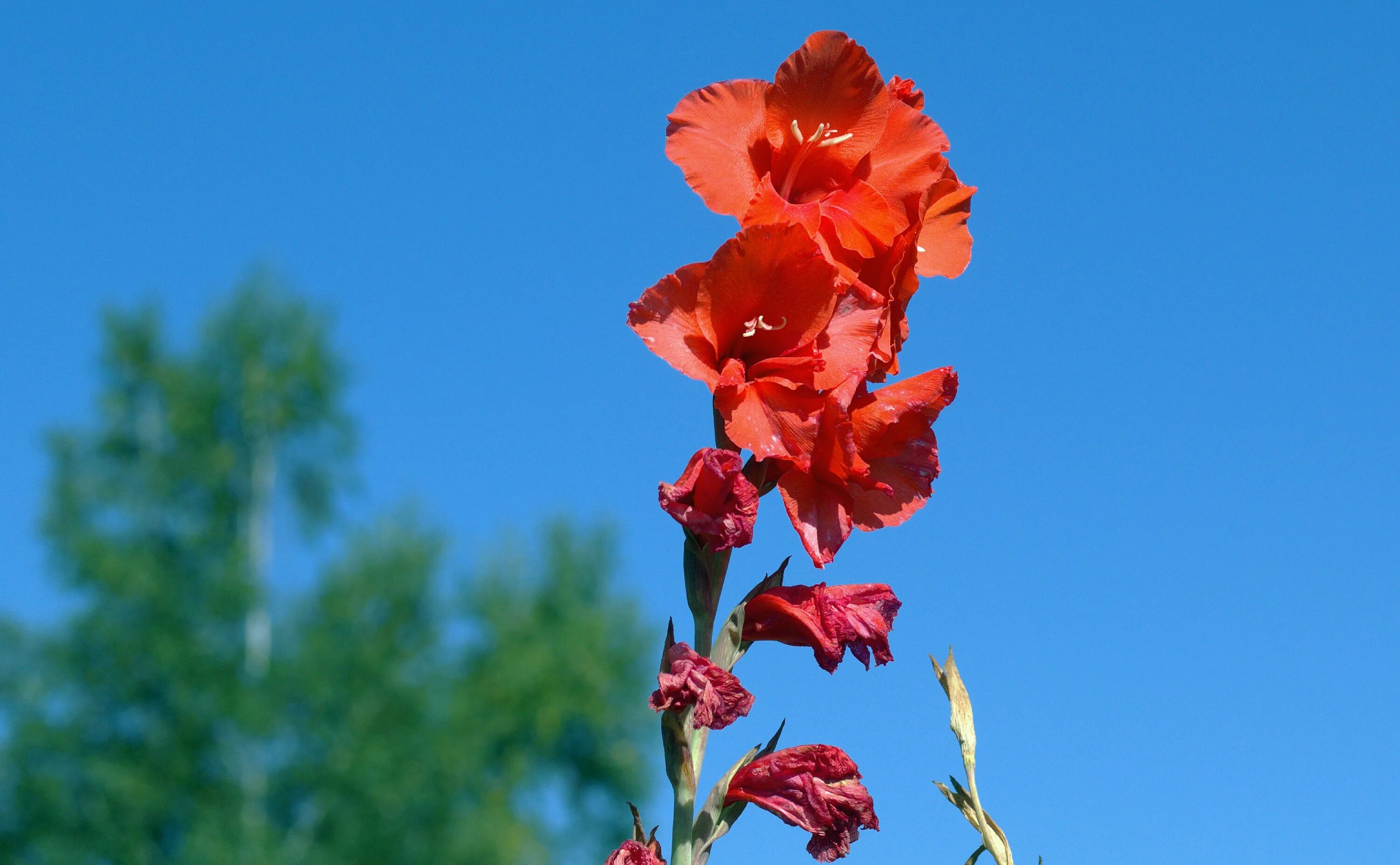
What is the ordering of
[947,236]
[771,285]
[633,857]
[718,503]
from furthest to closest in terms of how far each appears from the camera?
[947,236]
[771,285]
[718,503]
[633,857]

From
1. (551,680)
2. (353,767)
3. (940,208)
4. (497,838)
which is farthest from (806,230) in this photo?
(551,680)

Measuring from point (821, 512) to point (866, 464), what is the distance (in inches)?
5.0

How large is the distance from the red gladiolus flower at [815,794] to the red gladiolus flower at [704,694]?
0.16m

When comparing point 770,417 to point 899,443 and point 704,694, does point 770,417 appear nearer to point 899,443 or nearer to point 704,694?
point 899,443

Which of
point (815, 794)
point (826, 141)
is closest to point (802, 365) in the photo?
point (826, 141)

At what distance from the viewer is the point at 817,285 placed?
2320mm

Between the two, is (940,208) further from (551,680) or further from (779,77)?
(551,680)

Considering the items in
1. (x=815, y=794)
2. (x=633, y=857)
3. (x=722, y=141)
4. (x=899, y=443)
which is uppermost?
(x=722, y=141)

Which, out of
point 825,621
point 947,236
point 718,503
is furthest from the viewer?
point 947,236

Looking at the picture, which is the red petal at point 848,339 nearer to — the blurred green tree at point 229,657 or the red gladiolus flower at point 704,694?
the red gladiolus flower at point 704,694

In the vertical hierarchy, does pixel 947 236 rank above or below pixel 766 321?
above

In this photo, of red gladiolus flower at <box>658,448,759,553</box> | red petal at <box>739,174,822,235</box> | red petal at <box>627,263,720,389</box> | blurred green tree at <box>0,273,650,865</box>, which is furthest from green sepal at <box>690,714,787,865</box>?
blurred green tree at <box>0,273,650,865</box>

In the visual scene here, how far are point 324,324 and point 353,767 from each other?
6.75 meters

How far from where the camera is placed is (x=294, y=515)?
67.9 ft
